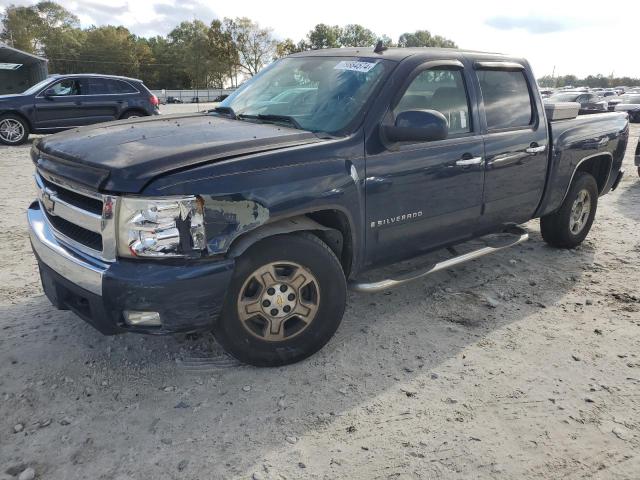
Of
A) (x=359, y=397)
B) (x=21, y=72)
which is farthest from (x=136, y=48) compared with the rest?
(x=359, y=397)

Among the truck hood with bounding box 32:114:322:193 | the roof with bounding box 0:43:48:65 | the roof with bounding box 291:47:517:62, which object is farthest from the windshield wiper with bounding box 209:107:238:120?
the roof with bounding box 0:43:48:65

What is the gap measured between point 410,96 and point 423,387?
6.23 feet

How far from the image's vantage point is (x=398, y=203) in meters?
3.42

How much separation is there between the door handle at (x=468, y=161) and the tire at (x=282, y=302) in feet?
4.19

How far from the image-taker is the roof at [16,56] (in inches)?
1191

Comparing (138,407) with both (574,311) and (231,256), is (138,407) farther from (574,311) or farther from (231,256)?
(574,311)

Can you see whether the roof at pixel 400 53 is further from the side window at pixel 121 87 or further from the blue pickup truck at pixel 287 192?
the side window at pixel 121 87

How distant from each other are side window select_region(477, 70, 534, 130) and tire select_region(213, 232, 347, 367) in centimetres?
196

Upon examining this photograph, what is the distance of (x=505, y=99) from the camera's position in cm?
428

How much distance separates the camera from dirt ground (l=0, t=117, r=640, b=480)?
2.41 metres

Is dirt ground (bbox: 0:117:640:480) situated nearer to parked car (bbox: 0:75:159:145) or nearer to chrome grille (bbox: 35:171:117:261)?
chrome grille (bbox: 35:171:117:261)

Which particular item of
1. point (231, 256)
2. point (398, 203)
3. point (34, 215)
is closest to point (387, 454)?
point (231, 256)

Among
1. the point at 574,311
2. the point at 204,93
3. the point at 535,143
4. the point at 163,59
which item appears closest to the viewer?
the point at 574,311

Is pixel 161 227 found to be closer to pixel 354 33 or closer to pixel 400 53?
pixel 400 53
